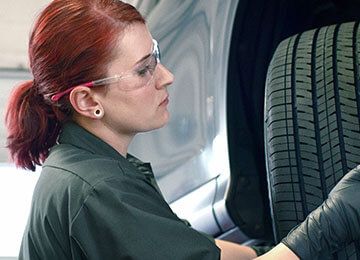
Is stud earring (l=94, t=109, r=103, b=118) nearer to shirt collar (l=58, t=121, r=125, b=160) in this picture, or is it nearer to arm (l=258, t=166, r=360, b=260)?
shirt collar (l=58, t=121, r=125, b=160)

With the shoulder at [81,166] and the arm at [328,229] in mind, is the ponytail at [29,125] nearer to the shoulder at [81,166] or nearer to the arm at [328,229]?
the shoulder at [81,166]

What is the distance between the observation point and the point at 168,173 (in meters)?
1.80

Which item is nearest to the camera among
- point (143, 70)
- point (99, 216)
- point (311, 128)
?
point (99, 216)

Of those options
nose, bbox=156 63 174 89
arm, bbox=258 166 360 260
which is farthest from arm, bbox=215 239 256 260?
nose, bbox=156 63 174 89

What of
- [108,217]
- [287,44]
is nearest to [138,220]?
[108,217]

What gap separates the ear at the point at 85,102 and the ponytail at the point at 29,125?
0.08 meters

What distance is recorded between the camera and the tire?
1.44 m

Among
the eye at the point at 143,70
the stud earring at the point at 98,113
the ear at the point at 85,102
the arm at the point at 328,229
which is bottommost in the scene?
the arm at the point at 328,229

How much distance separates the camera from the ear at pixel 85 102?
127cm

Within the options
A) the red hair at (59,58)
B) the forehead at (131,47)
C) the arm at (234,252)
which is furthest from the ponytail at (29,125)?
the arm at (234,252)

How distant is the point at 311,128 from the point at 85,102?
1.25 feet

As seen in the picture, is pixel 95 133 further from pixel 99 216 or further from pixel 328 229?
pixel 328 229

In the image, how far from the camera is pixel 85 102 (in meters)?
1.29

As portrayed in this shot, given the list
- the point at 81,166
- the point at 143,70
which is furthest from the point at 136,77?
the point at 81,166
